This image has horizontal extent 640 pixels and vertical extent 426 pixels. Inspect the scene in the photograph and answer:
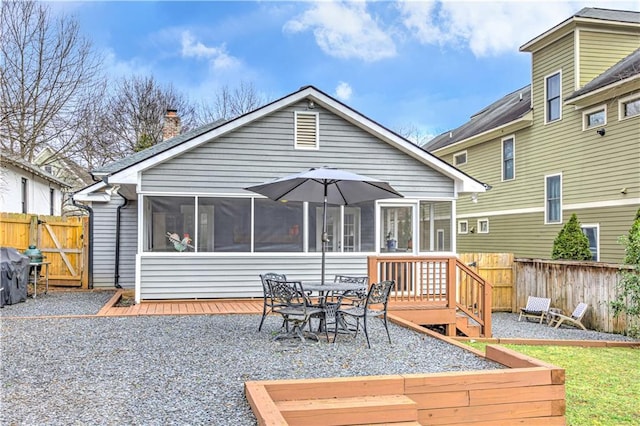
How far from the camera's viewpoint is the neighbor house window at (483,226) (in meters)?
17.7

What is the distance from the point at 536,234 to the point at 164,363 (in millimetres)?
12905

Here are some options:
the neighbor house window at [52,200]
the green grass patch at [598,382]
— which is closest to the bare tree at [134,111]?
the neighbor house window at [52,200]

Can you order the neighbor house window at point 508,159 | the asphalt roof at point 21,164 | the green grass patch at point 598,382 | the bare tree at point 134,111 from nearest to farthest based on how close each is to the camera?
the green grass patch at point 598,382 → the asphalt roof at point 21,164 → the neighbor house window at point 508,159 → the bare tree at point 134,111

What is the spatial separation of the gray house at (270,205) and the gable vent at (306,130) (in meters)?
0.02

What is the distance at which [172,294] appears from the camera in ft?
30.9

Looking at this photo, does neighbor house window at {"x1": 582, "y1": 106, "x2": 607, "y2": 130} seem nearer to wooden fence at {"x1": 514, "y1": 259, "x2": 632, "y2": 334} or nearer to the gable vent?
wooden fence at {"x1": 514, "y1": 259, "x2": 632, "y2": 334}

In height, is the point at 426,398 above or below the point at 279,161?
below

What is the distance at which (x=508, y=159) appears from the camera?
54.3ft

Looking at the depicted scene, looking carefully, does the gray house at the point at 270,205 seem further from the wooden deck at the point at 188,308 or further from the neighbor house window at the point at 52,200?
the neighbor house window at the point at 52,200

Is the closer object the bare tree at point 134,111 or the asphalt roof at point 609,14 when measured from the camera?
the asphalt roof at point 609,14

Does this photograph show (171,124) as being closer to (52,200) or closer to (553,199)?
(52,200)

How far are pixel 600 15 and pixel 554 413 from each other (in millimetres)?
13055

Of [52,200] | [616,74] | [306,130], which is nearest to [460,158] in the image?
[616,74]

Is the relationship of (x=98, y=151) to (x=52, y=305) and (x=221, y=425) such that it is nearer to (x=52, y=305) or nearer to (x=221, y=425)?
(x=52, y=305)
